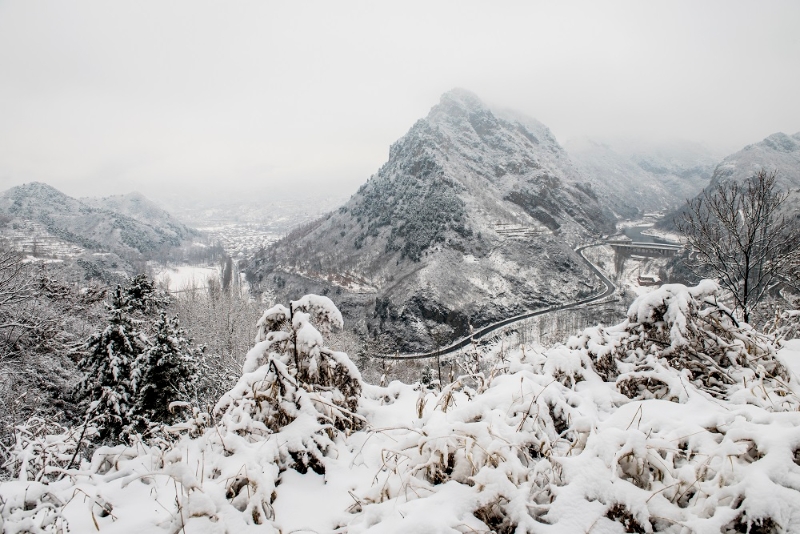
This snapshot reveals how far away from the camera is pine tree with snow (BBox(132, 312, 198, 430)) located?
15805mm

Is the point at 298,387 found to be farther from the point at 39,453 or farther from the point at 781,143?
the point at 781,143

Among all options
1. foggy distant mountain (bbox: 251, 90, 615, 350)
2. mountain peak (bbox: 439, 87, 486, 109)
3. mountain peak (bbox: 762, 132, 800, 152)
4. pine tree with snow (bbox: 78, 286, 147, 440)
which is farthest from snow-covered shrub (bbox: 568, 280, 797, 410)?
mountain peak (bbox: 762, 132, 800, 152)

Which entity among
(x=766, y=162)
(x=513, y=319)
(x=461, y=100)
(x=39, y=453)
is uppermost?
(x=461, y=100)

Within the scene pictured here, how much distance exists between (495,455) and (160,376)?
1810 centimetres

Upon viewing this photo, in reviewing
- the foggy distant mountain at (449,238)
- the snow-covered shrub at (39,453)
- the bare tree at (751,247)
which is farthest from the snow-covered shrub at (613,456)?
the foggy distant mountain at (449,238)

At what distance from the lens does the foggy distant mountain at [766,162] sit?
512ft

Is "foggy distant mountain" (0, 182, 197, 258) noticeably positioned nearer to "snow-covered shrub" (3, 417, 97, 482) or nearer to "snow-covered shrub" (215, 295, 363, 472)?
"snow-covered shrub" (3, 417, 97, 482)

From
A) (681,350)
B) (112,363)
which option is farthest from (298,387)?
(112,363)

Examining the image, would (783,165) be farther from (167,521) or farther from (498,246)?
(167,521)

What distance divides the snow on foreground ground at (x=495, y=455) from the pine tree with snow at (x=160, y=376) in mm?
15468

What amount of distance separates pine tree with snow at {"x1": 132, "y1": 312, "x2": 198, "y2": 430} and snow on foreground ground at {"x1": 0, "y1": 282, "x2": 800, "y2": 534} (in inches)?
609

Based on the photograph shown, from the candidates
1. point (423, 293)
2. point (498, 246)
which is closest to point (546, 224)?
point (498, 246)

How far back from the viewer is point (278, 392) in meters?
2.95

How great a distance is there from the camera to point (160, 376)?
52.9 ft
